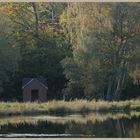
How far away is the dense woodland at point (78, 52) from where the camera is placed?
4238 centimetres

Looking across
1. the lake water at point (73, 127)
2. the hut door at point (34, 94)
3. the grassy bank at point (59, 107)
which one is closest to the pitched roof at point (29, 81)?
the hut door at point (34, 94)

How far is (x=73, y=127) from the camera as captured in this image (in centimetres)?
2488

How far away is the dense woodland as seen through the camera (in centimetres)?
4238

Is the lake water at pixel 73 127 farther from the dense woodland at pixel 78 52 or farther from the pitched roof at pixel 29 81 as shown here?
the pitched roof at pixel 29 81

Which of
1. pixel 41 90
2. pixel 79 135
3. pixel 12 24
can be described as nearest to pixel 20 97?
pixel 41 90

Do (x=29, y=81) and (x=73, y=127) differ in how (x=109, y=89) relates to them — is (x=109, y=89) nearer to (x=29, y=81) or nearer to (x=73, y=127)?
(x=29, y=81)

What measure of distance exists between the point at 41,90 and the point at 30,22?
29.8 feet

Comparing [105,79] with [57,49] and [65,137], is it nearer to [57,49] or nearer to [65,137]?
[57,49]

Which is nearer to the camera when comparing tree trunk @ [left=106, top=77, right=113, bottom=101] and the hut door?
tree trunk @ [left=106, top=77, right=113, bottom=101]

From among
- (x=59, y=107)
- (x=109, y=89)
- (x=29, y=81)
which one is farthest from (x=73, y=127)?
(x=29, y=81)

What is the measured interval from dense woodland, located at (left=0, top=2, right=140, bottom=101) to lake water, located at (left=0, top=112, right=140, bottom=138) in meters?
13.8

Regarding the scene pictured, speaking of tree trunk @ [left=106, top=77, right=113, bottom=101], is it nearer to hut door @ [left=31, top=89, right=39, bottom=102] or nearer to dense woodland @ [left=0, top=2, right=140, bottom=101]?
dense woodland @ [left=0, top=2, right=140, bottom=101]

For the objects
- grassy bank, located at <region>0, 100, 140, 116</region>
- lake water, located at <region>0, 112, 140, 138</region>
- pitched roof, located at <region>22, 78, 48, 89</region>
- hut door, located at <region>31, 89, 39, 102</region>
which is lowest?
hut door, located at <region>31, 89, 39, 102</region>

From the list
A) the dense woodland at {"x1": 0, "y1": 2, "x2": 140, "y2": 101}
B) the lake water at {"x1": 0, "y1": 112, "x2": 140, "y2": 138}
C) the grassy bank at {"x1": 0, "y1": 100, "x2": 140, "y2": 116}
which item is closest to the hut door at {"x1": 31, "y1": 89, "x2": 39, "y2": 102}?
the dense woodland at {"x1": 0, "y1": 2, "x2": 140, "y2": 101}
